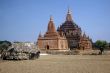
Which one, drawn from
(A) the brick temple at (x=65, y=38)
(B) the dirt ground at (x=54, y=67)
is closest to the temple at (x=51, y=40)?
(A) the brick temple at (x=65, y=38)

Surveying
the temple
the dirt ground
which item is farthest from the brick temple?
the dirt ground

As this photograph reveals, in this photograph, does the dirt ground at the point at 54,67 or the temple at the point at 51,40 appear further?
the temple at the point at 51,40

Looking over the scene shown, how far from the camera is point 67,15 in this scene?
84.1 m

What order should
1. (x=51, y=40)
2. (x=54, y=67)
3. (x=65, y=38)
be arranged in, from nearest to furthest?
1. (x=54, y=67)
2. (x=51, y=40)
3. (x=65, y=38)

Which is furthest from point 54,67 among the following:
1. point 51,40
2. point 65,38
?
point 65,38

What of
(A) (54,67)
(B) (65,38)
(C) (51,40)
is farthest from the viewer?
(B) (65,38)

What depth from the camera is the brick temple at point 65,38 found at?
66.0 metres

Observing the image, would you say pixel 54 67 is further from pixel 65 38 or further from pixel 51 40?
pixel 65 38

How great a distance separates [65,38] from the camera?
239 feet

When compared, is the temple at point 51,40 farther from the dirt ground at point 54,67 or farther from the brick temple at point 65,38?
the dirt ground at point 54,67

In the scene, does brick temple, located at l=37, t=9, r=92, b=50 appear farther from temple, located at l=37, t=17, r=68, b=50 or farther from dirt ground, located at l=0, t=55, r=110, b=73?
dirt ground, located at l=0, t=55, r=110, b=73

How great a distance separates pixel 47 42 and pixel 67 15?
20.6 metres

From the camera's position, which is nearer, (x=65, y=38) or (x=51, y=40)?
(x=51, y=40)

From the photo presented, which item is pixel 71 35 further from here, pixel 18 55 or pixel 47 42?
pixel 18 55
